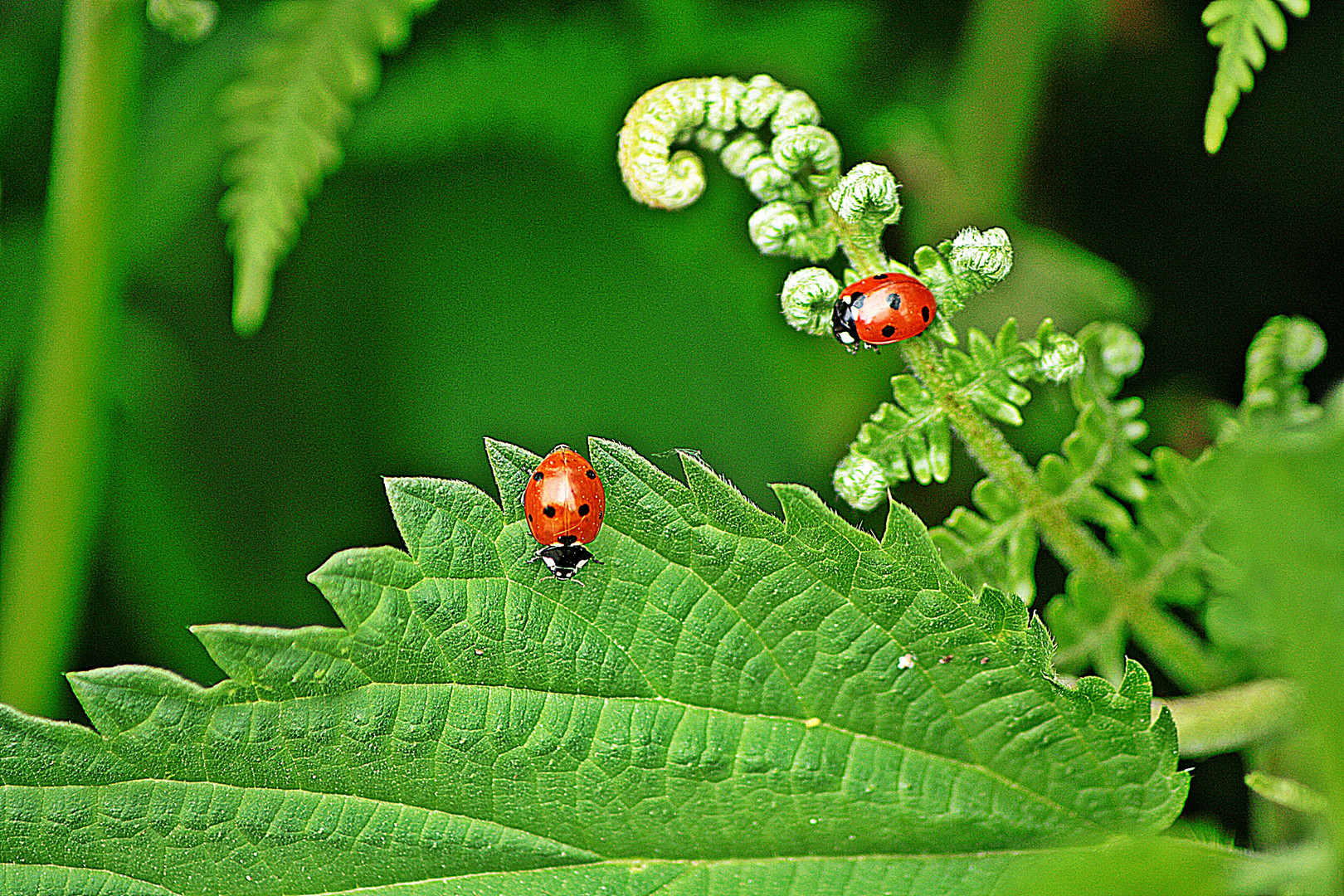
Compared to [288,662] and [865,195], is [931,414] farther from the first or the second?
[288,662]

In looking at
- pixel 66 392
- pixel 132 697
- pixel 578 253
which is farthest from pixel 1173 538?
pixel 66 392

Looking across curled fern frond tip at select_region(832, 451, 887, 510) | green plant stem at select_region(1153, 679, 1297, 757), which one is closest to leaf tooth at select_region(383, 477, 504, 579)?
curled fern frond tip at select_region(832, 451, 887, 510)

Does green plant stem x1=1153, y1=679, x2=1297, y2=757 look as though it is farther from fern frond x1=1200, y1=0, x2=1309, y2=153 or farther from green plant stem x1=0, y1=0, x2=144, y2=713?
green plant stem x1=0, y1=0, x2=144, y2=713

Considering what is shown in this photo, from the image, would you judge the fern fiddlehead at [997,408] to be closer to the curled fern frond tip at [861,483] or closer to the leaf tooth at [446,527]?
the curled fern frond tip at [861,483]

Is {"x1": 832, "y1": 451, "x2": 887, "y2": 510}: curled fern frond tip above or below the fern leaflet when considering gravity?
below

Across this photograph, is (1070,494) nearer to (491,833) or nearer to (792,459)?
(491,833)
